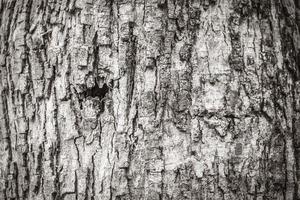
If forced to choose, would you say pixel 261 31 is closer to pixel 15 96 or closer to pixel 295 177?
pixel 295 177

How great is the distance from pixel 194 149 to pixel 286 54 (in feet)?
2.26

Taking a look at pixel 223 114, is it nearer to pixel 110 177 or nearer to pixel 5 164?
pixel 110 177

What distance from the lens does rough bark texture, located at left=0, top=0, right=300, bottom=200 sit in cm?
169

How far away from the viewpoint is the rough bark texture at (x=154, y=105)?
5.54ft

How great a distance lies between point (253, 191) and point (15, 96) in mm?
1255

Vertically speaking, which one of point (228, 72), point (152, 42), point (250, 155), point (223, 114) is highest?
point (152, 42)

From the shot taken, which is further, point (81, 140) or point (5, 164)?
point (5, 164)

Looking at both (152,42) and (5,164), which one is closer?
(152,42)

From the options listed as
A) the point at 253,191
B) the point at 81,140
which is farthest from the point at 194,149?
the point at 81,140

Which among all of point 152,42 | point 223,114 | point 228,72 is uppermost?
point 152,42

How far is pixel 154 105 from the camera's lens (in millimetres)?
1696

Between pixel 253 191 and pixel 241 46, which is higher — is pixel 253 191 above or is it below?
below

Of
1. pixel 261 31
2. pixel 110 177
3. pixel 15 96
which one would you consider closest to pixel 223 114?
pixel 261 31

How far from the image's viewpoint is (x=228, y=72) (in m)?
1.73
